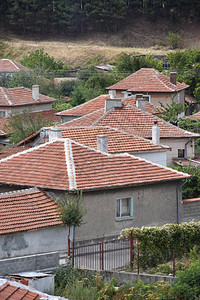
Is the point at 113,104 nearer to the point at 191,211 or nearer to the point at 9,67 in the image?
the point at 191,211

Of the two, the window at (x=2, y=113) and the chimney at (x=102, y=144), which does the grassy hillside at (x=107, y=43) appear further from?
the chimney at (x=102, y=144)

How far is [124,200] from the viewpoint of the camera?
24.9 meters

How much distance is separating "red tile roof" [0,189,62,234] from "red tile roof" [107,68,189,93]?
36337 millimetres

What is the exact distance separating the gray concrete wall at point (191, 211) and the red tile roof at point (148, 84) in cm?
3146

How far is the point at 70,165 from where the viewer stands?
2516 centimetres

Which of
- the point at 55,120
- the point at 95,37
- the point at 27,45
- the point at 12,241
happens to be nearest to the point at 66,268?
the point at 12,241

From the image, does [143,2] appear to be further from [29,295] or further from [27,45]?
[29,295]

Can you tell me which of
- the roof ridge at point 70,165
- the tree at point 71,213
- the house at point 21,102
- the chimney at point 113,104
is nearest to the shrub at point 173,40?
the house at point 21,102

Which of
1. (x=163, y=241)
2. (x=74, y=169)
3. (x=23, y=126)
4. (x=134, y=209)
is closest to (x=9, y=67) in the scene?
(x=23, y=126)

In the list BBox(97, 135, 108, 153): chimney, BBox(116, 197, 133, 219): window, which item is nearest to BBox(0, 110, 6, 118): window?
BBox(97, 135, 108, 153): chimney

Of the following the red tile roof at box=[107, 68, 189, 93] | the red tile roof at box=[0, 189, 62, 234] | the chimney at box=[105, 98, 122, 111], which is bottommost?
the red tile roof at box=[0, 189, 62, 234]

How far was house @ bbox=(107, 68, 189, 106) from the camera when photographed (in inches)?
2311

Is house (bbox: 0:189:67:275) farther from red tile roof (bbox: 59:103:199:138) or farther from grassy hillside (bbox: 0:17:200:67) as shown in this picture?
grassy hillside (bbox: 0:17:200:67)

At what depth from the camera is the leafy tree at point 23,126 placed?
50656 mm
